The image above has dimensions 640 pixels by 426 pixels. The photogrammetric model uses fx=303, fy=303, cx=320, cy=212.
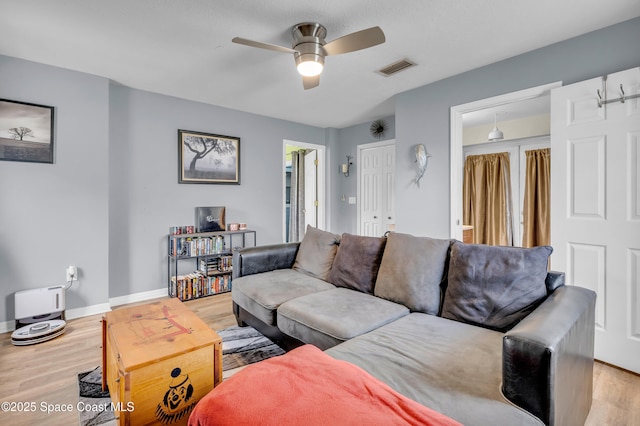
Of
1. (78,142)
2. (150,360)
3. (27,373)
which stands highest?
(78,142)

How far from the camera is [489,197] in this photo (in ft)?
17.0

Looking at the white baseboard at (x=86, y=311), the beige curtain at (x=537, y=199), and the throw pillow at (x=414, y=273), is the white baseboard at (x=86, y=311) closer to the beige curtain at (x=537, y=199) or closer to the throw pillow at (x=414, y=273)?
the throw pillow at (x=414, y=273)

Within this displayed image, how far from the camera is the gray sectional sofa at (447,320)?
102 centimetres

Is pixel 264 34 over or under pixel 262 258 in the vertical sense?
over

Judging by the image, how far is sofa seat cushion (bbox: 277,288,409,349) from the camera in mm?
1711

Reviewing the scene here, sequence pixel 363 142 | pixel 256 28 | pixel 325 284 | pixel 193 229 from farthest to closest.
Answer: pixel 363 142, pixel 193 229, pixel 325 284, pixel 256 28

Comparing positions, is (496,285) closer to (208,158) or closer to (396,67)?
(396,67)

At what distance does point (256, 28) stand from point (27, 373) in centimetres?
294

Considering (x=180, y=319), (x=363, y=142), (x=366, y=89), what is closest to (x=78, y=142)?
(x=180, y=319)

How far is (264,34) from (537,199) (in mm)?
4630

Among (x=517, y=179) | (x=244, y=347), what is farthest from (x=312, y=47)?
(x=517, y=179)

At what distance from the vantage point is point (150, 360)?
131cm

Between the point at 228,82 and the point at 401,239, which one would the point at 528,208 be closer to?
the point at 401,239

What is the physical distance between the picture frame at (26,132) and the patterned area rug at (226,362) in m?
2.14
